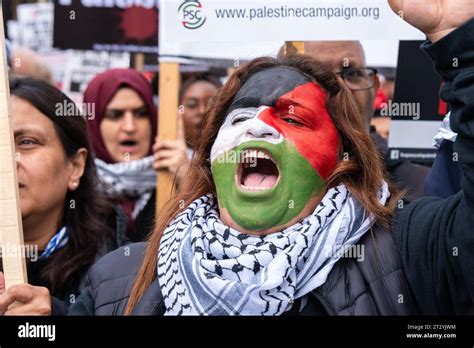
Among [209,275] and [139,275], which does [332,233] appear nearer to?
[209,275]

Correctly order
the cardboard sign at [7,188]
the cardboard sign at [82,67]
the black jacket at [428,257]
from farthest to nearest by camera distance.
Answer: the cardboard sign at [82,67]
the cardboard sign at [7,188]
the black jacket at [428,257]

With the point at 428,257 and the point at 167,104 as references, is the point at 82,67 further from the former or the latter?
the point at 428,257

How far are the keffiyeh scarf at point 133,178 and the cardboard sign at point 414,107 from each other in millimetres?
1019

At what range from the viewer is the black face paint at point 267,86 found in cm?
264

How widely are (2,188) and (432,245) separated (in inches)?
46.2

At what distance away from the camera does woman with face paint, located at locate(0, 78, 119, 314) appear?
304cm

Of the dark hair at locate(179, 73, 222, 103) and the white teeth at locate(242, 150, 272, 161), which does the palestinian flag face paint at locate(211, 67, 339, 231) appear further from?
the dark hair at locate(179, 73, 222, 103)

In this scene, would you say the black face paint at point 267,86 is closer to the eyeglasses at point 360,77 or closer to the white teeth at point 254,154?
the white teeth at point 254,154

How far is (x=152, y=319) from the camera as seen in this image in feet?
8.48

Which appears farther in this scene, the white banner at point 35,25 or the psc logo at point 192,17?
the white banner at point 35,25

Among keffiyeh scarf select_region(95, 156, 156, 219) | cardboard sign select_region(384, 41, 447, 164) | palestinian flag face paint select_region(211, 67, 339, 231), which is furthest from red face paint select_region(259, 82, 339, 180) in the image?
keffiyeh scarf select_region(95, 156, 156, 219)

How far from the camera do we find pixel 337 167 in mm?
2619

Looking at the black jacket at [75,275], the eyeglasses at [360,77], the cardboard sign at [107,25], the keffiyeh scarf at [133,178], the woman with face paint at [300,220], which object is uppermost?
the cardboard sign at [107,25]

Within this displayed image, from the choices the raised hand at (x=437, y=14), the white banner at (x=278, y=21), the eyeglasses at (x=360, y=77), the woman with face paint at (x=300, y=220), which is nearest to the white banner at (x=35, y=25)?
the white banner at (x=278, y=21)
